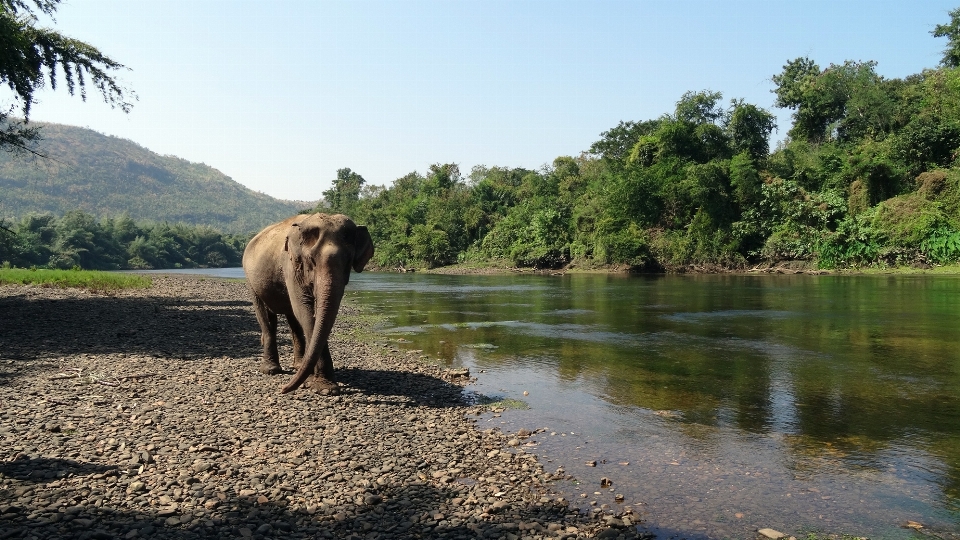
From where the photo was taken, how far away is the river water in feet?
22.4

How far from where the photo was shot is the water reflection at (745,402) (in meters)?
6.94

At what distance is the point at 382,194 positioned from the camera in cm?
11656

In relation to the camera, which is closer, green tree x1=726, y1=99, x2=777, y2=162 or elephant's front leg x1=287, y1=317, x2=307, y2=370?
elephant's front leg x1=287, y1=317, x2=307, y2=370

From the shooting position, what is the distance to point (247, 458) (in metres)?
7.10

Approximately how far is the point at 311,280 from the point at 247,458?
4.03m

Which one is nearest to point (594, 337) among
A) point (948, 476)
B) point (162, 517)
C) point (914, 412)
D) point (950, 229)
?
point (914, 412)

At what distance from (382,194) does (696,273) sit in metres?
69.5

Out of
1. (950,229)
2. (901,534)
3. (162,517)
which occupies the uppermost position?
(950,229)

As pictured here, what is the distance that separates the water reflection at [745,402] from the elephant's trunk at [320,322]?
3.30 m

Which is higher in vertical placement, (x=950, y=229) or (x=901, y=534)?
(x=950, y=229)

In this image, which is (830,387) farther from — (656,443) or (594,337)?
(594,337)

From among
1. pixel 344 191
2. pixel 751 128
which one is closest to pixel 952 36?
pixel 751 128

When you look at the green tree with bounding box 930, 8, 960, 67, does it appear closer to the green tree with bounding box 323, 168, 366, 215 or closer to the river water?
the river water

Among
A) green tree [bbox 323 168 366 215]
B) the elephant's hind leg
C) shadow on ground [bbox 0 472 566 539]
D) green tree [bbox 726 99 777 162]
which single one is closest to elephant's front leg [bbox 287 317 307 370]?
the elephant's hind leg
